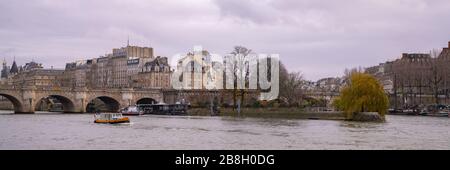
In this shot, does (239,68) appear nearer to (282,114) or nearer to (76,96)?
(282,114)

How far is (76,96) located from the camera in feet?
328

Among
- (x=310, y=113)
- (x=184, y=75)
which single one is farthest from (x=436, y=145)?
(x=184, y=75)

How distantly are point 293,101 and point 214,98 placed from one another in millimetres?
17672

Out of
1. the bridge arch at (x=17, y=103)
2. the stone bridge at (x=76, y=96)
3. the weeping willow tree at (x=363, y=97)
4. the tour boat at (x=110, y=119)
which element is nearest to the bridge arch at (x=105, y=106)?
the stone bridge at (x=76, y=96)

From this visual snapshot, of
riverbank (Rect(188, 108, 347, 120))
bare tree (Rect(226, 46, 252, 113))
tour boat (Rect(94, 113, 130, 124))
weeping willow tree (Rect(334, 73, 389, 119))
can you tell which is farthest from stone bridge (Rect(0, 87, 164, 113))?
weeping willow tree (Rect(334, 73, 389, 119))

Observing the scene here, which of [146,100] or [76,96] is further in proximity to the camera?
[146,100]

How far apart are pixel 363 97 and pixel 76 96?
53023 mm

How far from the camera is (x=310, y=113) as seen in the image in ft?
237

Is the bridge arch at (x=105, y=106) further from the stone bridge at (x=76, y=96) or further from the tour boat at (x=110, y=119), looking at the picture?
the tour boat at (x=110, y=119)

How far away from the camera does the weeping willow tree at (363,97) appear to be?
62.7 metres

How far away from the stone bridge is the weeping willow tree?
164ft

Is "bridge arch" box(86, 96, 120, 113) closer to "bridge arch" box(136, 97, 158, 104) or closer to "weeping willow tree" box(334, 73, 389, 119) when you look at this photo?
"bridge arch" box(136, 97, 158, 104)

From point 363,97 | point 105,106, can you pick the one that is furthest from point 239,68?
point 105,106

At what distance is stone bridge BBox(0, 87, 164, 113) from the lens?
303 feet
